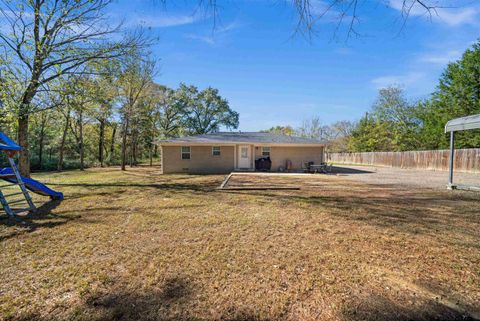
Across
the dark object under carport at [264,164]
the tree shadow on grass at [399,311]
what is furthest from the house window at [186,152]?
the tree shadow on grass at [399,311]

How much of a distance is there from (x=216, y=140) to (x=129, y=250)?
42.8ft

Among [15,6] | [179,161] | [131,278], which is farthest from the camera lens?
[179,161]

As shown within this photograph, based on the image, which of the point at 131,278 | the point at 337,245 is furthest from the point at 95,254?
the point at 337,245

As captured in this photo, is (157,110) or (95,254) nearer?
(95,254)

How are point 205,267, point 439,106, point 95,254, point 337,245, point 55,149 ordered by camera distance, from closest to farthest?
1. point 205,267
2. point 95,254
3. point 337,245
4. point 439,106
5. point 55,149

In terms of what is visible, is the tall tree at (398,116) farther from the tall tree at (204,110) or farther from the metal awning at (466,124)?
the metal awning at (466,124)

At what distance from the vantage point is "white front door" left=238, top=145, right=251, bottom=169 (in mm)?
16328

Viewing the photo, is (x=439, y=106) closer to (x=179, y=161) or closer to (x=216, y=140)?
(x=216, y=140)

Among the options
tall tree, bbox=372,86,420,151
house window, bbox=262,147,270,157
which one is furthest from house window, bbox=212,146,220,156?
tall tree, bbox=372,86,420,151

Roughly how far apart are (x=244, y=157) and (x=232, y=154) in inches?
36.4

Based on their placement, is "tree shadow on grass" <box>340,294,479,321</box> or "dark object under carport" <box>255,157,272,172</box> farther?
"dark object under carport" <box>255,157,272,172</box>

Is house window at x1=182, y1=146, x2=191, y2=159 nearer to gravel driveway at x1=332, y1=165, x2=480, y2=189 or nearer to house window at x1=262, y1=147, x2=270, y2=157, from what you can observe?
house window at x1=262, y1=147, x2=270, y2=157

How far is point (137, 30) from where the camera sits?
34.1 ft

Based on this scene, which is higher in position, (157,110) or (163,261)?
(157,110)
